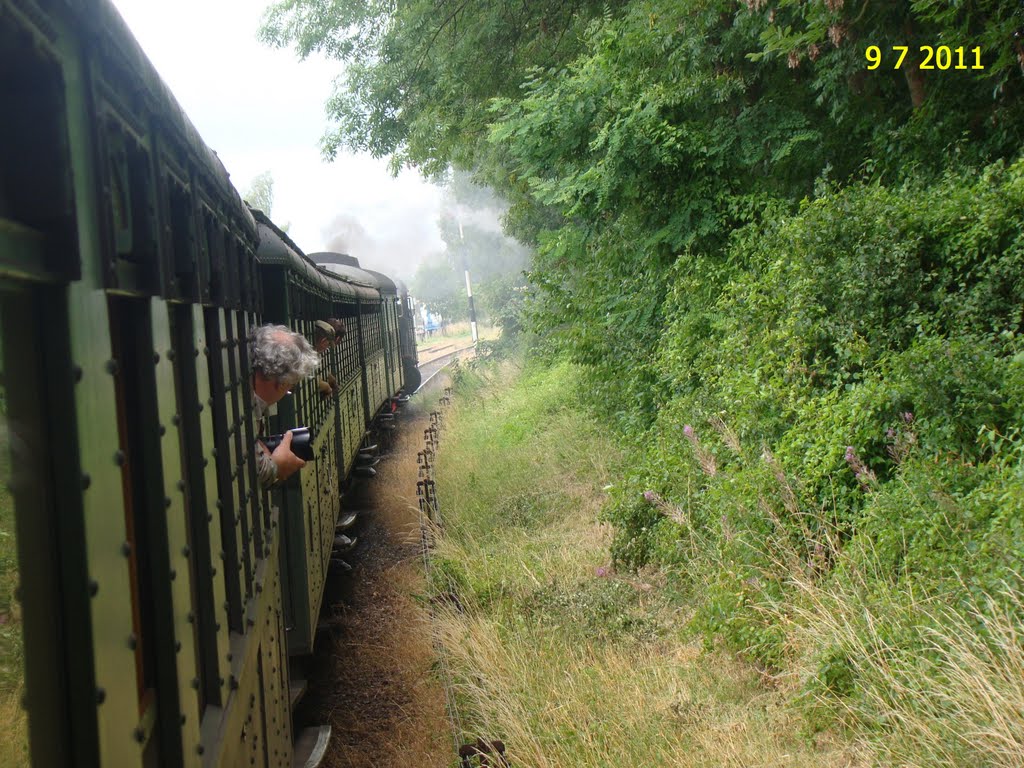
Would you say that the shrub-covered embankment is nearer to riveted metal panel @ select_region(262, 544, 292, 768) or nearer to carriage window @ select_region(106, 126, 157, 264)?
riveted metal panel @ select_region(262, 544, 292, 768)

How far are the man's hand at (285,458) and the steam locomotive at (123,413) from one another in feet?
1.08

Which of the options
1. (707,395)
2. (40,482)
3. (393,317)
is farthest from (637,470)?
(393,317)

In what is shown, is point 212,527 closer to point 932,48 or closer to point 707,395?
point 707,395

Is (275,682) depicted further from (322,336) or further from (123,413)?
(322,336)

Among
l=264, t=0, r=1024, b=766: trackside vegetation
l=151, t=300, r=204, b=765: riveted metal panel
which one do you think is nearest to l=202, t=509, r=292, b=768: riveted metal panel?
l=151, t=300, r=204, b=765: riveted metal panel

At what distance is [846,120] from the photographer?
27.9 ft

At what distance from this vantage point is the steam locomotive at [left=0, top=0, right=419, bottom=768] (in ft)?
4.44

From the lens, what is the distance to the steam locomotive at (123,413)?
53.3 inches

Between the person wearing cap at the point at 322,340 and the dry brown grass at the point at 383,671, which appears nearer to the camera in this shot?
the dry brown grass at the point at 383,671

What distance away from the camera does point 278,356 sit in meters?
3.99

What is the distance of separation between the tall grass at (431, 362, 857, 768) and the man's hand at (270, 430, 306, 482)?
1638 millimetres

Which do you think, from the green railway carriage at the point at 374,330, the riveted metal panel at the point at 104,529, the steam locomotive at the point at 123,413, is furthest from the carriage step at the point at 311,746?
the green railway carriage at the point at 374,330

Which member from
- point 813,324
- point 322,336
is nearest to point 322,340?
point 322,336

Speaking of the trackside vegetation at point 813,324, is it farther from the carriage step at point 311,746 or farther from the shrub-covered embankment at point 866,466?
the carriage step at point 311,746
